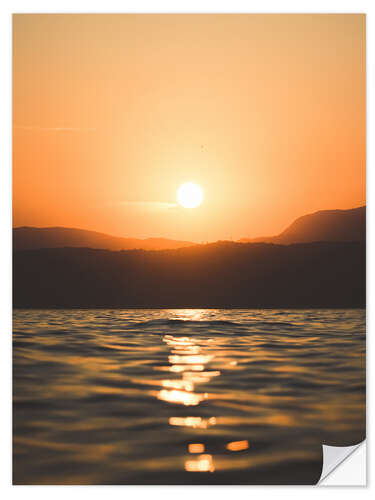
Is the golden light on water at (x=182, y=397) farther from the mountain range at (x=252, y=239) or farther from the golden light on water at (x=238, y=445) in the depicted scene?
the mountain range at (x=252, y=239)

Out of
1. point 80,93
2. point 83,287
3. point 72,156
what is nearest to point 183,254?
point 83,287

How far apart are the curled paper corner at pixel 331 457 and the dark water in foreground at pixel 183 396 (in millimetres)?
51

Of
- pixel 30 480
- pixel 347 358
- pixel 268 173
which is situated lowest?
pixel 30 480

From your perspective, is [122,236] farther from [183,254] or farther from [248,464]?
[248,464]

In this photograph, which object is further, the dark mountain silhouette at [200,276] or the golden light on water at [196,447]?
the dark mountain silhouette at [200,276]

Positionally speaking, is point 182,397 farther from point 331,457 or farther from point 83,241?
point 83,241

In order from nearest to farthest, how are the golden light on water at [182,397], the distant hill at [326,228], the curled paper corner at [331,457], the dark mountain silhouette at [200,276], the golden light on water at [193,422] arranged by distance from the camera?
the curled paper corner at [331,457] → the golden light on water at [193,422] → the golden light on water at [182,397] → the distant hill at [326,228] → the dark mountain silhouette at [200,276]

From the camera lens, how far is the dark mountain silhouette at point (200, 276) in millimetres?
5086

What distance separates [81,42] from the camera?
178 inches

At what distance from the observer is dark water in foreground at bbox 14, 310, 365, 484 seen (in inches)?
121

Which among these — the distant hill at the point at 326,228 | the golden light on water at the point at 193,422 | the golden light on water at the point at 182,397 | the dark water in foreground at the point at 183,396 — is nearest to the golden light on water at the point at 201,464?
the dark water in foreground at the point at 183,396

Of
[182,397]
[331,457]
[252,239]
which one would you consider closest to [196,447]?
[182,397]

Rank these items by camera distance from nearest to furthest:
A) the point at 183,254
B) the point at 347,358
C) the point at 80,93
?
the point at 347,358 < the point at 80,93 < the point at 183,254
